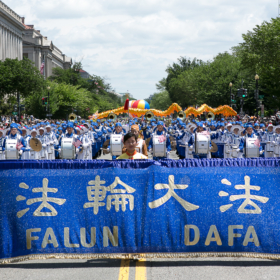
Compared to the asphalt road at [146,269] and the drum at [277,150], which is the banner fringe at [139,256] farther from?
the drum at [277,150]

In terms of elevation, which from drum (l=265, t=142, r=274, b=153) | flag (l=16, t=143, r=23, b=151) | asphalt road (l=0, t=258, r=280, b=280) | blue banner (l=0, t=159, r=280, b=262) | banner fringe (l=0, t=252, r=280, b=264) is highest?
flag (l=16, t=143, r=23, b=151)

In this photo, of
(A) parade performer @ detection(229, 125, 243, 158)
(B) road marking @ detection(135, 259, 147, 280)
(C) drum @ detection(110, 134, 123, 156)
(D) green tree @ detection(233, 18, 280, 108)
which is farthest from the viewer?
(D) green tree @ detection(233, 18, 280, 108)

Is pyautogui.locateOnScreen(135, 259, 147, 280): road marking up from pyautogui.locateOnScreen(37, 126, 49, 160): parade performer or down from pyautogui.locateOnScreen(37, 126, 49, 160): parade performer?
down

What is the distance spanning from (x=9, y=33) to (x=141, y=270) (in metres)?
84.2

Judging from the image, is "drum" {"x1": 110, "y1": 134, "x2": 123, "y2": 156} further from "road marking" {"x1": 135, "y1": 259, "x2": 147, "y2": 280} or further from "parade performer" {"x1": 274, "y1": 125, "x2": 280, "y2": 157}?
"road marking" {"x1": 135, "y1": 259, "x2": 147, "y2": 280}

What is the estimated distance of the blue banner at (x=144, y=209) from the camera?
5.71 meters

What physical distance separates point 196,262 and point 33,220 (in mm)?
2083

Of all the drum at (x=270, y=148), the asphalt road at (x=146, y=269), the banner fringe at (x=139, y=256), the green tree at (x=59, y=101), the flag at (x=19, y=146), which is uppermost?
the green tree at (x=59, y=101)

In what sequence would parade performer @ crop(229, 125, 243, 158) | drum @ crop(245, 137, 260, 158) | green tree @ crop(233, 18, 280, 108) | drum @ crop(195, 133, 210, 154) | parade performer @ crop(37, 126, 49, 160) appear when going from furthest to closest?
green tree @ crop(233, 18, 280, 108)
parade performer @ crop(37, 126, 49, 160)
parade performer @ crop(229, 125, 243, 158)
drum @ crop(195, 133, 210, 154)
drum @ crop(245, 137, 260, 158)

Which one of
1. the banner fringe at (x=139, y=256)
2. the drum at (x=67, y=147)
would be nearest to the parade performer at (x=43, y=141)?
the drum at (x=67, y=147)

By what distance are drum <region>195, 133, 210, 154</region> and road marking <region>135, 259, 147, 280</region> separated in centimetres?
853

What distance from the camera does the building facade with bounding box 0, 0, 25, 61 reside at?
7831cm

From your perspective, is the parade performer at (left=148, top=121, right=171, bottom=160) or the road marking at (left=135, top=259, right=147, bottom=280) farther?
the parade performer at (left=148, top=121, right=171, bottom=160)

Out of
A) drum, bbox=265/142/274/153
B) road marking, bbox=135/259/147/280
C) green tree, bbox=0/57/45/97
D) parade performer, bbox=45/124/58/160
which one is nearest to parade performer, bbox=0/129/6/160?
parade performer, bbox=45/124/58/160
